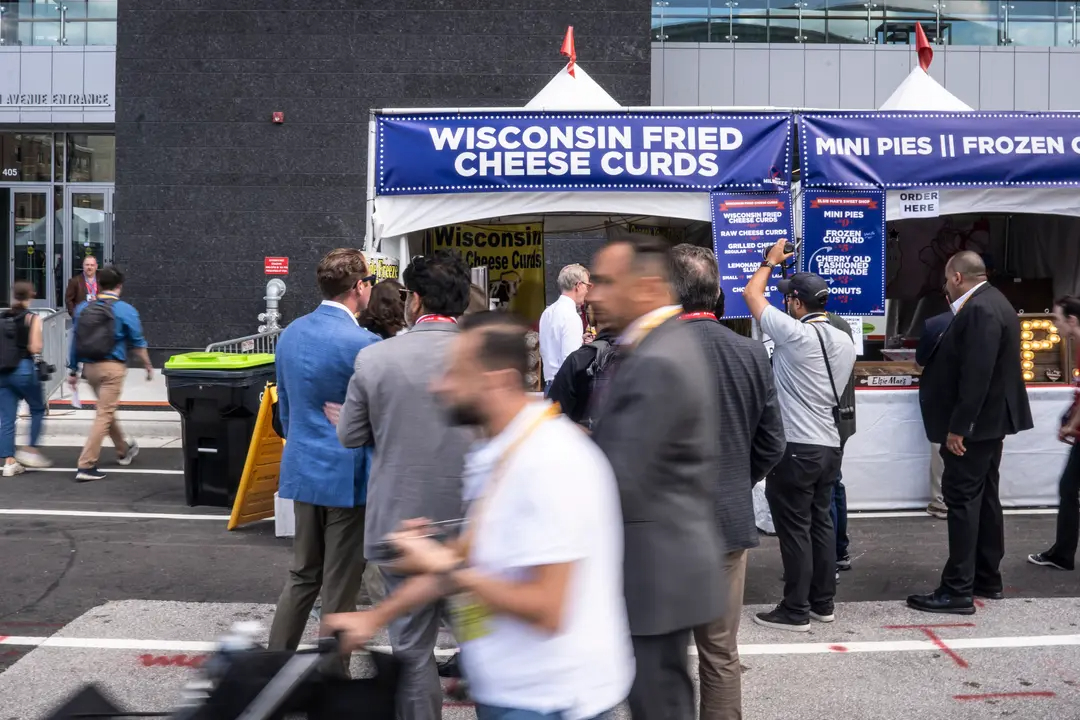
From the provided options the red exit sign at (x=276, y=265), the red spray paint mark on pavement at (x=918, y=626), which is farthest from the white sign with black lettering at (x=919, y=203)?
the red exit sign at (x=276, y=265)

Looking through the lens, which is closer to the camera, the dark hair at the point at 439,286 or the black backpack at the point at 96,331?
the dark hair at the point at 439,286

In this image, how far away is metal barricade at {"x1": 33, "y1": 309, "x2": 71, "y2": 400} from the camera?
14562 millimetres

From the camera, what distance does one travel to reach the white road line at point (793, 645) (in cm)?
561

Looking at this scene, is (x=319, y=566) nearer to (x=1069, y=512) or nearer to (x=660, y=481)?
(x=660, y=481)

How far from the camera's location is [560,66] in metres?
16.7

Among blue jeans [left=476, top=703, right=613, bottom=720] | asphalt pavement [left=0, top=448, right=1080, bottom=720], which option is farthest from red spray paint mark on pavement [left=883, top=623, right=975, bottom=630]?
blue jeans [left=476, top=703, right=613, bottom=720]

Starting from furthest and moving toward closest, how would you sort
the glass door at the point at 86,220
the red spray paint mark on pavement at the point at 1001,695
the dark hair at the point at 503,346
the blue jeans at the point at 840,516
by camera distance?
the glass door at the point at 86,220, the blue jeans at the point at 840,516, the red spray paint mark on pavement at the point at 1001,695, the dark hair at the point at 503,346

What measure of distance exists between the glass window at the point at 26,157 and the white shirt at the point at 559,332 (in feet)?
51.1

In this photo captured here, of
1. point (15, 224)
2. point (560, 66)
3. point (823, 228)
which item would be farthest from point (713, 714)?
point (15, 224)

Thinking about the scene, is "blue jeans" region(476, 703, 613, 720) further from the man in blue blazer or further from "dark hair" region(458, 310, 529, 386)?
the man in blue blazer

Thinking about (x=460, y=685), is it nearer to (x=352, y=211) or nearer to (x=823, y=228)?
(x=823, y=228)

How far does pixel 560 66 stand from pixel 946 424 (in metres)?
11.5

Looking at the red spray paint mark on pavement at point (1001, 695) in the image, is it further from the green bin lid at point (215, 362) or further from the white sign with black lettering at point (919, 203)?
the green bin lid at point (215, 362)

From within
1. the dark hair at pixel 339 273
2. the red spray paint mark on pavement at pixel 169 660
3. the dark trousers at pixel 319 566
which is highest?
the dark hair at pixel 339 273
